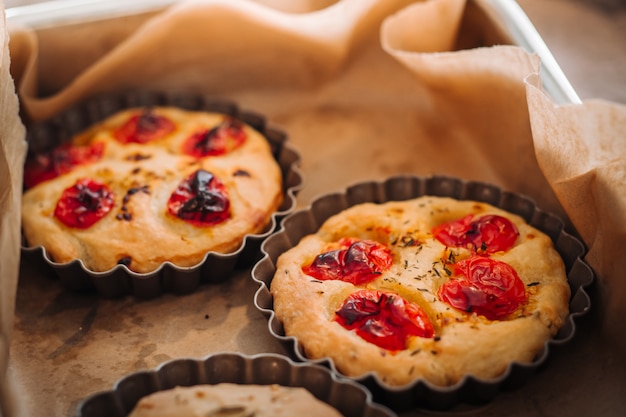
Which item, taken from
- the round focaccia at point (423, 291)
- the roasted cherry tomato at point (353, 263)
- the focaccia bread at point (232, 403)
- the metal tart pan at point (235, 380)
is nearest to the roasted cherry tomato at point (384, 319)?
the round focaccia at point (423, 291)

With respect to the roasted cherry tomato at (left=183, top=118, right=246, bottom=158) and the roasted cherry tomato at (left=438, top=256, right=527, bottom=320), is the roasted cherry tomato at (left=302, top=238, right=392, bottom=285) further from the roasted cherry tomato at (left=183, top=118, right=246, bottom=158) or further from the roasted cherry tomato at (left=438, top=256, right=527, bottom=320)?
the roasted cherry tomato at (left=183, top=118, right=246, bottom=158)

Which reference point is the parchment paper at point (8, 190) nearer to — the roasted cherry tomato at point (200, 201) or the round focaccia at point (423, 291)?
the roasted cherry tomato at point (200, 201)

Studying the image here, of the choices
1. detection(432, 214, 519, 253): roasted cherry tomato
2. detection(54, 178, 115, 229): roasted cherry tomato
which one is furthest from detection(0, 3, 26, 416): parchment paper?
detection(432, 214, 519, 253): roasted cherry tomato

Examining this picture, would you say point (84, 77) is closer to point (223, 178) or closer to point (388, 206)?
point (223, 178)

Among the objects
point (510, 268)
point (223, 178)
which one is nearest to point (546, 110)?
point (510, 268)

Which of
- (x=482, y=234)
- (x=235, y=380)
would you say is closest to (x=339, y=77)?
(x=482, y=234)

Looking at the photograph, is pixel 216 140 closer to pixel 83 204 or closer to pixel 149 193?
pixel 149 193
